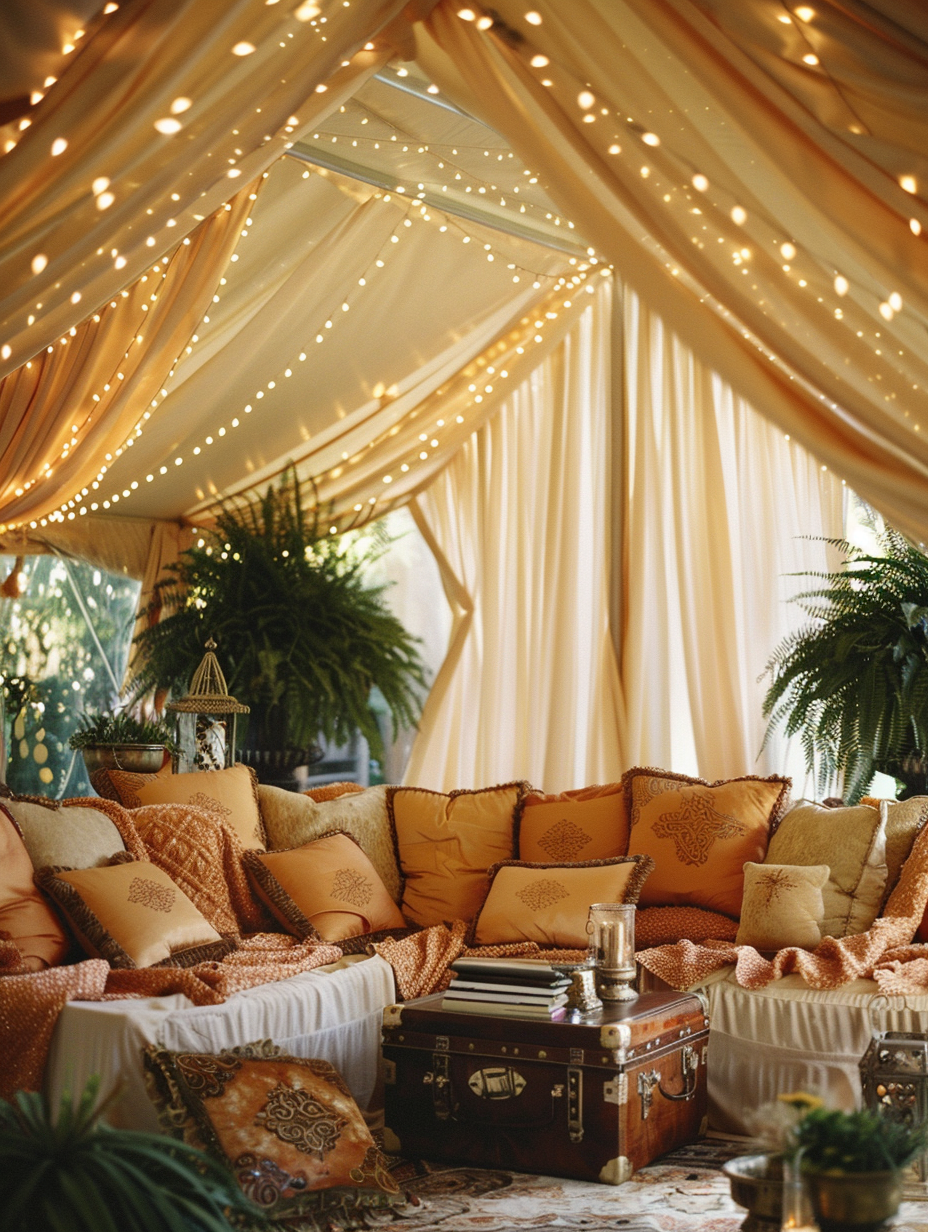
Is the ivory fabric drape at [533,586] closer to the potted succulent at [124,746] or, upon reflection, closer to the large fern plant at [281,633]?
the large fern plant at [281,633]

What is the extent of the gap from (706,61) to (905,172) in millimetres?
449

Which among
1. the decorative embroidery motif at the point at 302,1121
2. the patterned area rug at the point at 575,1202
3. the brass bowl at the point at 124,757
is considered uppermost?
the brass bowl at the point at 124,757

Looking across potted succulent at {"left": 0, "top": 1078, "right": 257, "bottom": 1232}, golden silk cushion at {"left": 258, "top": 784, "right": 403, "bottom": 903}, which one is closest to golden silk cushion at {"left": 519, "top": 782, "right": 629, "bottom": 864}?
golden silk cushion at {"left": 258, "top": 784, "right": 403, "bottom": 903}

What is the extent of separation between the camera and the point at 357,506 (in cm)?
577

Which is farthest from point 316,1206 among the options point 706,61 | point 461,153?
point 461,153

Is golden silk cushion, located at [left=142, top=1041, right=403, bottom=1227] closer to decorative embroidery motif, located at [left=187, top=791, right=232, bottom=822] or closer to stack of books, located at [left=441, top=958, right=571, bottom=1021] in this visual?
stack of books, located at [left=441, top=958, right=571, bottom=1021]

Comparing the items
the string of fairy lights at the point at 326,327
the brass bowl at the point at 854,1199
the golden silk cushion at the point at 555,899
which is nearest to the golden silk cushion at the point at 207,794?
the golden silk cushion at the point at 555,899

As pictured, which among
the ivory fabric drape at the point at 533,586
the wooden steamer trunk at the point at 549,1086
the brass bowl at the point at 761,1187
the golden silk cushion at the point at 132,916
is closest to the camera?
the brass bowl at the point at 761,1187

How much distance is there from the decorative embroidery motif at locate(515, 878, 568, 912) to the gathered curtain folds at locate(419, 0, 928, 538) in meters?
1.66

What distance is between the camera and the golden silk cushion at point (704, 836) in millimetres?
3812

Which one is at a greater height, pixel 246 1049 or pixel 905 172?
pixel 905 172

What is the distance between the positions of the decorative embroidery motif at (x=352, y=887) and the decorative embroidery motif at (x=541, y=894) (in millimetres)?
460

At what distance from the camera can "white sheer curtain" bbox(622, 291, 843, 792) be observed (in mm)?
4922

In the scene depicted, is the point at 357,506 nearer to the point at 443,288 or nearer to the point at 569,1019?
the point at 443,288
